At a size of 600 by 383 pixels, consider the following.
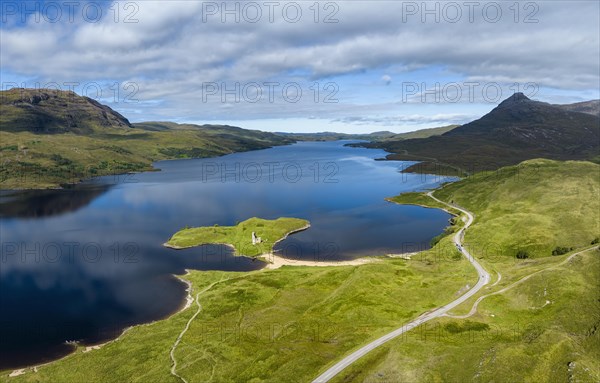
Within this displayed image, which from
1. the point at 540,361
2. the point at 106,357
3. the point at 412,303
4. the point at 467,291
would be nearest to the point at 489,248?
the point at 467,291

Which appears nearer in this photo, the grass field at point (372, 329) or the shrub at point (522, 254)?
the grass field at point (372, 329)

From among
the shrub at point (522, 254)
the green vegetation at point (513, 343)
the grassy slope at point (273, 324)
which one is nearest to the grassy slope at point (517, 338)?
the green vegetation at point (513, 343)

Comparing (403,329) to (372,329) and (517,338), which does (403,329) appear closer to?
(372,329)

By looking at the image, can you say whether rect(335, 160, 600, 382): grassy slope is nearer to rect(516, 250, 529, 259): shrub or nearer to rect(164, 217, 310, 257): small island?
rect(516, 250, 529, 259): shrub

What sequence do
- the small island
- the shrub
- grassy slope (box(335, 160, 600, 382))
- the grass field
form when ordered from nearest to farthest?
grassy slope (box(335, 160, 600, 382))
the grass field
the shrub
the small island

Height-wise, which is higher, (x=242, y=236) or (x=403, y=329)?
(x=242, y=236)

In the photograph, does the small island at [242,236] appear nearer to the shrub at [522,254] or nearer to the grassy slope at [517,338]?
the grassy slope at [517,338]

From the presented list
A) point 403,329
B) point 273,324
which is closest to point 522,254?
point 403,329

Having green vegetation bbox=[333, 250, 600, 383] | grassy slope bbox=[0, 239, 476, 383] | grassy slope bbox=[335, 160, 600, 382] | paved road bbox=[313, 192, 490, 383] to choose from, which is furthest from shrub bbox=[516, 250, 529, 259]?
green vegetation bbox=[333, 250, 600, 383]

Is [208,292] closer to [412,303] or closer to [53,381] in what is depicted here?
[53,381]
